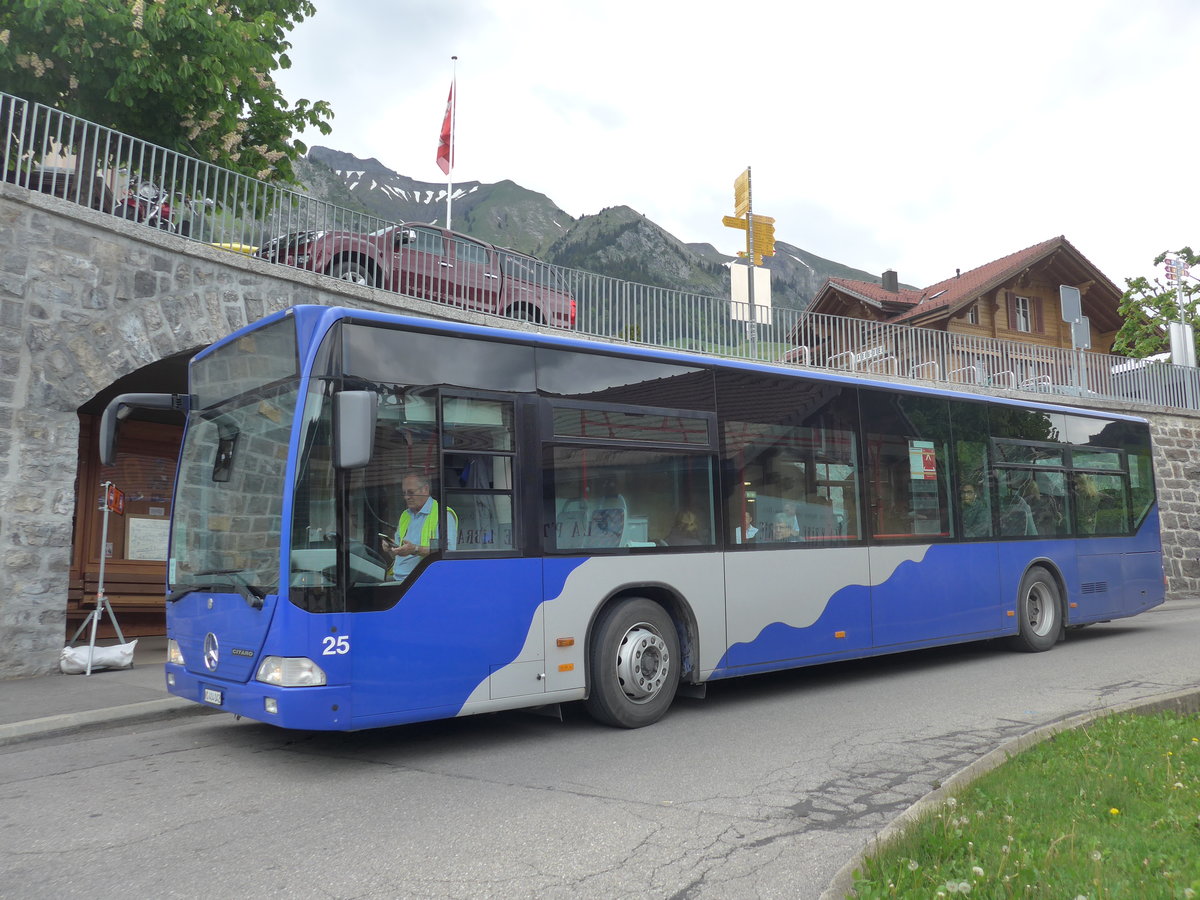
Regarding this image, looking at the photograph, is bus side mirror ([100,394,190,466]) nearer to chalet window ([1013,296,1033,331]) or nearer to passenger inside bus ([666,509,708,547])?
passenger inside bus ([666,509,708,547])

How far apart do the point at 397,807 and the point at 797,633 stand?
4.38 metres

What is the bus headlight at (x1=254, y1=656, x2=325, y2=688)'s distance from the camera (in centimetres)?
554

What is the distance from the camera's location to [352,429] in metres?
5.44

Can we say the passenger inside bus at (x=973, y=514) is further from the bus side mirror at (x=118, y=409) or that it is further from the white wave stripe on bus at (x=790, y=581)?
the bus side mirror at (x=118, y=409)

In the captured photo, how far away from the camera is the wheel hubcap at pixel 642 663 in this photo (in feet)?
23.4

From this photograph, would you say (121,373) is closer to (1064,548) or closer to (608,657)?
(608,657)

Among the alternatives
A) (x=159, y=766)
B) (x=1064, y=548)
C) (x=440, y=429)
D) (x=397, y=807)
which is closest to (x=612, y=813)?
(x=397, y=807)

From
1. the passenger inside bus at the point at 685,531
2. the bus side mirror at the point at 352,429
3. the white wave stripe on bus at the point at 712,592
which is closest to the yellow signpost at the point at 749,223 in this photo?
the white wave stripe on bus at the point at 712,592

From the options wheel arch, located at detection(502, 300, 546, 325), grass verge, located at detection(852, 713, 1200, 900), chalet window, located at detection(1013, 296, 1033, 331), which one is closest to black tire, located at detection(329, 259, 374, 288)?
wheel arch, located at detection(502, 300, 546, 325)

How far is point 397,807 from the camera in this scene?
5074 mm

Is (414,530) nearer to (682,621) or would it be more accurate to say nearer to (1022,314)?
(682,621)

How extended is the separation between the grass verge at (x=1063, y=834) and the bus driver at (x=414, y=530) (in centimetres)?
330

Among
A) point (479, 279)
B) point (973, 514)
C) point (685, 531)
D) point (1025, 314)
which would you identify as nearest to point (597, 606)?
point (685, 531)

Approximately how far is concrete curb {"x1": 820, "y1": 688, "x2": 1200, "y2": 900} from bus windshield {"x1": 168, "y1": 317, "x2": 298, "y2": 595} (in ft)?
11.8
